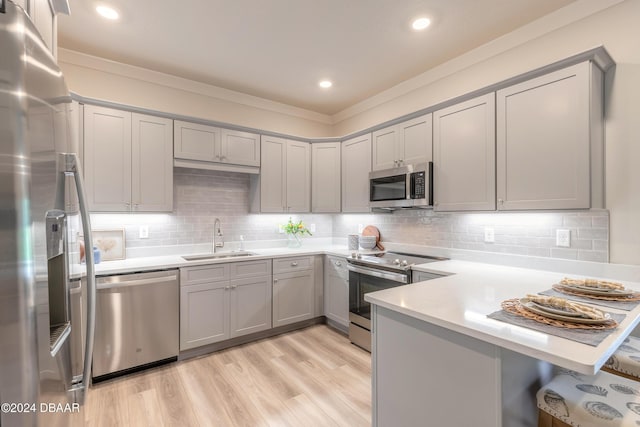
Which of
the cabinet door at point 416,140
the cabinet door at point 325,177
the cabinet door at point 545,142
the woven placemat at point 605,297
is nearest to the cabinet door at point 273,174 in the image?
the cabinet door at point 325,177

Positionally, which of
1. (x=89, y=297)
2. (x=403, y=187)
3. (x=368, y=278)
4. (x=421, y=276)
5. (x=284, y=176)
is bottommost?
(x=368, y=278)

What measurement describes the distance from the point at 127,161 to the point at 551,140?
3479 mm

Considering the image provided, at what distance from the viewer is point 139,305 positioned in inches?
99.7

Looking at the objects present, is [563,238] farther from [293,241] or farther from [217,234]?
[217,234]

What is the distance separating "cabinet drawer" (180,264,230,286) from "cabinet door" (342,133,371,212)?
5.46ft

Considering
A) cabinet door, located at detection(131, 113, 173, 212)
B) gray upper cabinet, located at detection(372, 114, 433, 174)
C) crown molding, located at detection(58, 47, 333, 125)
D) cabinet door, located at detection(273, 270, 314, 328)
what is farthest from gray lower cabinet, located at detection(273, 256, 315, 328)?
crown molding, located at detection(58, 47, 333, 125)

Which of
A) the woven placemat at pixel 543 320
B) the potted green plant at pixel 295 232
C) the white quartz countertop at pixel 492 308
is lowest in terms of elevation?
the white quartz countertop at pixel 492 308

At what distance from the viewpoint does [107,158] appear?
2684 mm

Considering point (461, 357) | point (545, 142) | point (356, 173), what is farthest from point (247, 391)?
point (545, 142)

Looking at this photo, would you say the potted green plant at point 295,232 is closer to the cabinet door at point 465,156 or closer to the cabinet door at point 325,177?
the cabinet door at point 325,177

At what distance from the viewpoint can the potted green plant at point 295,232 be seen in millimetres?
3939

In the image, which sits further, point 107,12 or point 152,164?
point 152,164

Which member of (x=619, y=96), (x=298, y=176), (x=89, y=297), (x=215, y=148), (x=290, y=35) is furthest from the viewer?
(x=298, y=176)

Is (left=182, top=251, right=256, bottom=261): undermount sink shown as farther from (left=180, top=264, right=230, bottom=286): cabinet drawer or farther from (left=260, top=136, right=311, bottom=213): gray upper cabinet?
(left=260, top=136, right=311, bottom=213): gray upper cabinet
